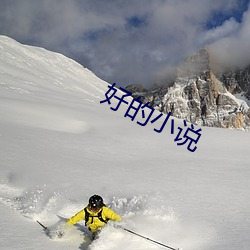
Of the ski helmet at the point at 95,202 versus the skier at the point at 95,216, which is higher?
the ski helmet at the point at 95,202

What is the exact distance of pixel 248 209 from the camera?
591 centimetres

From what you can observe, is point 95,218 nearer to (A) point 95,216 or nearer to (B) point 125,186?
(A) point 95,216

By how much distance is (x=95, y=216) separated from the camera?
5445 mm

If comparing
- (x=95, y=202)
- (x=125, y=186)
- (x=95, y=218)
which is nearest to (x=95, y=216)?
(x=95, y=218)

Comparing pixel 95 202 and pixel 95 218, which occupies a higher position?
pixel 95 202

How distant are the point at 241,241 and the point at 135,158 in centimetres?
588

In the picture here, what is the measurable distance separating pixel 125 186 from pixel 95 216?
2042 mm

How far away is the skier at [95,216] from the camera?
535 cm

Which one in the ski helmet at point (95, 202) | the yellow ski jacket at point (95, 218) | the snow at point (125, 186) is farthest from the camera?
the yellow ski jacket at point (95, 218)

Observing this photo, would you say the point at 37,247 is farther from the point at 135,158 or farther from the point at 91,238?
the point at 135,158

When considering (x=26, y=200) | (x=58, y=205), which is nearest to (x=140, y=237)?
(x=58, y=205)

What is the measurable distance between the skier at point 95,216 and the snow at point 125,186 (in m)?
0.23

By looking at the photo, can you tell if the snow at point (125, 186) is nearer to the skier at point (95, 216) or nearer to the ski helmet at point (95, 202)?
the skier at point (95, 216)

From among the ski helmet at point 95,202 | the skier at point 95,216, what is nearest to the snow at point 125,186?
the skier at point 95,216
